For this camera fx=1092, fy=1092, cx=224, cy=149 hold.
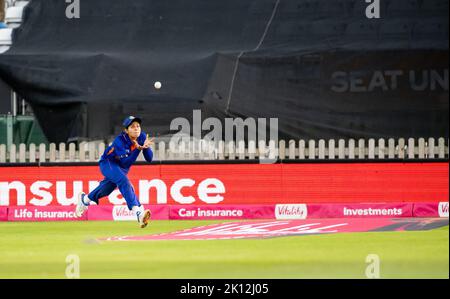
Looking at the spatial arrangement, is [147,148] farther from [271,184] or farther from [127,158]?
[271,184]

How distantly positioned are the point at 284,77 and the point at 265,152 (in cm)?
172

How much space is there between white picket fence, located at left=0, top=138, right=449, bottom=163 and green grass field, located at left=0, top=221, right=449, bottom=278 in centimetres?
427

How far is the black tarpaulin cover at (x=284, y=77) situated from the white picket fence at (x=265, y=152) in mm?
826

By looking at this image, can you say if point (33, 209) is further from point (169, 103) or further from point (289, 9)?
point (289, 9)

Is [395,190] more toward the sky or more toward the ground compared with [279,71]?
more toward the ground

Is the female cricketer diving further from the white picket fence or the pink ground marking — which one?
the white picket fence

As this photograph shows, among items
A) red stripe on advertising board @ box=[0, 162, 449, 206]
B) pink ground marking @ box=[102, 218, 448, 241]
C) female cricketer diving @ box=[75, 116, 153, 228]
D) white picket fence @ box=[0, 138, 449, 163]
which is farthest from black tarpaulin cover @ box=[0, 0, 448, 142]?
female cricketer diving @ box=[75, 116, 153, 228]

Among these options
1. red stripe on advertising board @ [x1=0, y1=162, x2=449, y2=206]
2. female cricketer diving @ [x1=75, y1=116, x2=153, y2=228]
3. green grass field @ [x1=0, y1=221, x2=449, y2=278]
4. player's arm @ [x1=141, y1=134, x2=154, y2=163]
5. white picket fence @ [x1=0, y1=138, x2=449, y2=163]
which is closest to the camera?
green grass field @ [x1=0, y1=221, x2=449, y2=278]

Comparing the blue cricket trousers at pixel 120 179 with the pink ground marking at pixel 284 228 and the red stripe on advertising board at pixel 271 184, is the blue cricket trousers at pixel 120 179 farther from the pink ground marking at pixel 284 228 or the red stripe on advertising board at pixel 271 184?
the red stripe on advertising board at pixel 271 184

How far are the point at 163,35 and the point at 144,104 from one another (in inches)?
59.4

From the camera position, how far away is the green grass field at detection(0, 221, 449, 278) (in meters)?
9.77

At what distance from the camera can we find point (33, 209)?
1711 centimetres
